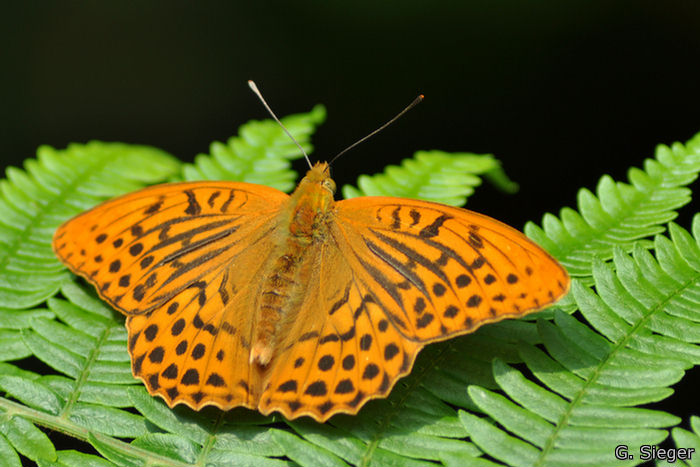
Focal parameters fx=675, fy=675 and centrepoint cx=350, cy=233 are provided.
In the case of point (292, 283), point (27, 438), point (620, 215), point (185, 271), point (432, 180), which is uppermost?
point (620, 215)

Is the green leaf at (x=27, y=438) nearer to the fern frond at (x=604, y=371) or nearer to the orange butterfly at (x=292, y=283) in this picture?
the orange butterfly at (x=292, y=283)

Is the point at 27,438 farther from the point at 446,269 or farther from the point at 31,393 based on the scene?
the point at 446,269

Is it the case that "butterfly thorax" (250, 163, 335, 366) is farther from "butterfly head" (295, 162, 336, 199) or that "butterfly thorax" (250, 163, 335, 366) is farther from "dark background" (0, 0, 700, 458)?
"dark background" (0, 0, 700, 458)

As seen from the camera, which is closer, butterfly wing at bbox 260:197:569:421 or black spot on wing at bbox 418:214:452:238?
butterfly wing at bbox 260:197:569:421

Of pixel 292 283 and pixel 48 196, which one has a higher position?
pixel 292 283

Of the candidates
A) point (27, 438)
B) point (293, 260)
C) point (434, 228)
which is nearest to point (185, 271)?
point (293, 260)

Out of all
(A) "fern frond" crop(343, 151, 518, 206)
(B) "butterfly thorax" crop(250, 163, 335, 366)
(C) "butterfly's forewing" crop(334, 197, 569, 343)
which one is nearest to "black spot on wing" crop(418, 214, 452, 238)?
(C) "butterfly's forewing" crop(334, 197, 569, 343)
